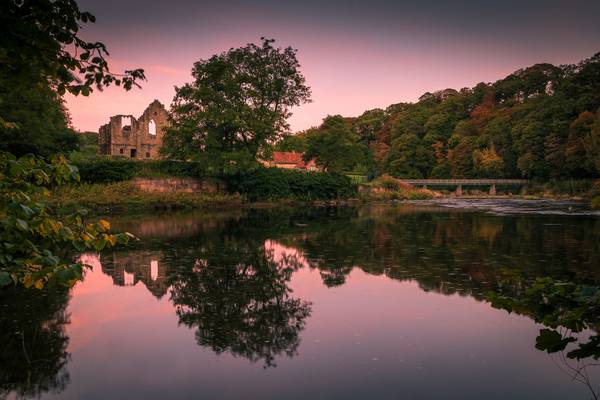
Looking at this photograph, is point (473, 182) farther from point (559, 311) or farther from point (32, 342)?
→ point (559, 311)

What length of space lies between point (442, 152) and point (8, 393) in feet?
285

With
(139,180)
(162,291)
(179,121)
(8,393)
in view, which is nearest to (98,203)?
(139,180)

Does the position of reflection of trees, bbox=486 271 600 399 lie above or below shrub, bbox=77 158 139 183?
below

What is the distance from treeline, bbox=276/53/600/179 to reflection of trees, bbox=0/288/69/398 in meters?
31.5

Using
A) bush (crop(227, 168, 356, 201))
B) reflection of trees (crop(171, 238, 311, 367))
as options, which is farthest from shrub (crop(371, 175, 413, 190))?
reflection of trees (crop(171, 238, 311, 367))

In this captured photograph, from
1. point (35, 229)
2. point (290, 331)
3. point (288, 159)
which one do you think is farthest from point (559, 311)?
point (288, 159)

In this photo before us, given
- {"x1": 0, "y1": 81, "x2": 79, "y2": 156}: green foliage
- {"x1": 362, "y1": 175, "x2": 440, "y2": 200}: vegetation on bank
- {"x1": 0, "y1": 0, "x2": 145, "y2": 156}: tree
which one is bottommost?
{"x1": 362, "y1": 175, "x2": 440, "y2": 200}: vegetation on bank

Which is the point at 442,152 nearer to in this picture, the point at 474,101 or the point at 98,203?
the point at 474,101

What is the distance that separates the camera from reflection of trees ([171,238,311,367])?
6.34 m

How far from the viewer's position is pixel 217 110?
35.2 m

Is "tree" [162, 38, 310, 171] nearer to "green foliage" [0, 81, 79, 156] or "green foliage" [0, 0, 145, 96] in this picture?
"green foliage" [0, 81, 79, 156]

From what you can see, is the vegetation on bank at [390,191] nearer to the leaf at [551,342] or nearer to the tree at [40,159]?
the tree at [40,159]

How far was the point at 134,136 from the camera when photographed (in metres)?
52.2

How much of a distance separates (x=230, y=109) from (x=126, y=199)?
33.2 feet
